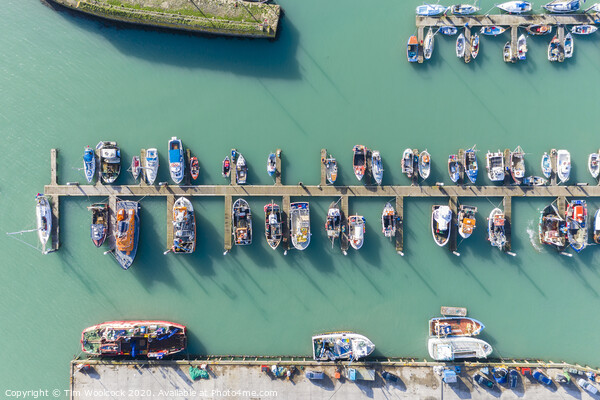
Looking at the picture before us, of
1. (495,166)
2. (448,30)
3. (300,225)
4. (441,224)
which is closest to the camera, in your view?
(441,224)

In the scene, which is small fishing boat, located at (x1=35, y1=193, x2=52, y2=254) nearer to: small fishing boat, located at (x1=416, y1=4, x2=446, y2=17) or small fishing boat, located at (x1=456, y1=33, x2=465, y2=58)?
small fishing boat, located at (x1=416, y1=4, x2=446, y2=17)

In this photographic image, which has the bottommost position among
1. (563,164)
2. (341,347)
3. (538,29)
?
(341,347)

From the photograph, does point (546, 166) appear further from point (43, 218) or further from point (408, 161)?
point (43, 218)

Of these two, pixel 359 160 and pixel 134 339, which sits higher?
pixel 359 160

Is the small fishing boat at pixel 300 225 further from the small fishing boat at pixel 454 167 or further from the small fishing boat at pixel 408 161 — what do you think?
the small fishing boat at pixel 454 167

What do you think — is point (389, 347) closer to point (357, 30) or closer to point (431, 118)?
point (431, 118)

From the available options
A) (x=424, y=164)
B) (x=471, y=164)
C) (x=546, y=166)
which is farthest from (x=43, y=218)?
(x=546, y=166)

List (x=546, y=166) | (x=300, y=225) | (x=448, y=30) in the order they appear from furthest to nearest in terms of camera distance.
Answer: (x=448, y=30) → (x=546, y=166) → (x=300, y=225)
